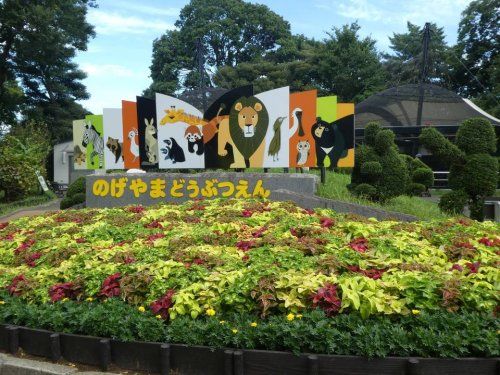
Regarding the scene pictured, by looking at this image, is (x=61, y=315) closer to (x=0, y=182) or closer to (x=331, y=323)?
(x=331, y=323)

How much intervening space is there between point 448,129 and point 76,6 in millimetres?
22159

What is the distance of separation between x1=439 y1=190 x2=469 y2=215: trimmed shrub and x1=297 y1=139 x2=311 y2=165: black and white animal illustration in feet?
11.1

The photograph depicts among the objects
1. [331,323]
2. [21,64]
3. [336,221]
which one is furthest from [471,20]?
[331,323]

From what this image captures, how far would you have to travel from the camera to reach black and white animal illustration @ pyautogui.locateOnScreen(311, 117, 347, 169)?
38.3 feet

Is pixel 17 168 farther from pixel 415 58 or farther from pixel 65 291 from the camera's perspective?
pixel 415 58

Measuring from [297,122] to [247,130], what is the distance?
1.20 metres

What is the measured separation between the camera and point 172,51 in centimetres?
4712

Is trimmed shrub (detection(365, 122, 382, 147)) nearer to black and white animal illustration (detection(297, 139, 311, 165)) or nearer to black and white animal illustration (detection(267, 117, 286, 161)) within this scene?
black and white animal illustration (detection(297, 139, 311, 165))

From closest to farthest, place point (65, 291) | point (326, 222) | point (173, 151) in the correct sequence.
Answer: point (65, 291) → point (326, 222) → point (173, 151)

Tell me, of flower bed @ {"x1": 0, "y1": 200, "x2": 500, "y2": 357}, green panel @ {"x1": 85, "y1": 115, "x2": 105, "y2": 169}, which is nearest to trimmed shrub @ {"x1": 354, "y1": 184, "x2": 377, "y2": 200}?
flower bed @ {"x1": 0, "y1": 200, "x2": 500, "y2": 357}

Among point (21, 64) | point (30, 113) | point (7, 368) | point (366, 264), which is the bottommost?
point (7, 368)

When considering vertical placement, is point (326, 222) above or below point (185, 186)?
below

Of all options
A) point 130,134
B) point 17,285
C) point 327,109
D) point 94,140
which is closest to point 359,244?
point 17,285

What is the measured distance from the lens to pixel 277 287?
386cm
